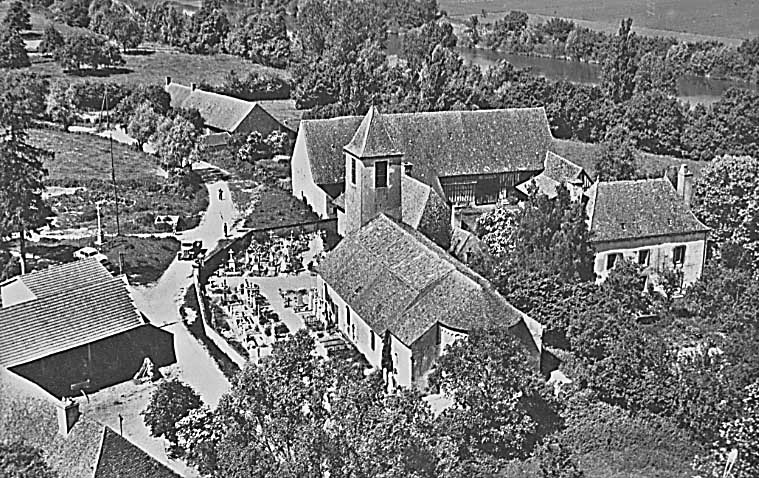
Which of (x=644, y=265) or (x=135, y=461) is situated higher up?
(x=135, y=461)

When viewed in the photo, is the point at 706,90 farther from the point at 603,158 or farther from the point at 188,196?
the point at 188,196

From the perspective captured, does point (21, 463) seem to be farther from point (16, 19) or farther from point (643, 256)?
point (16, 19)

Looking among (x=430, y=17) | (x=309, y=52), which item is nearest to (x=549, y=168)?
(x=309, y=52)

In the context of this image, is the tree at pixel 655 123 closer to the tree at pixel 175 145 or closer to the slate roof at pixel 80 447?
the tree at pixel 175 145

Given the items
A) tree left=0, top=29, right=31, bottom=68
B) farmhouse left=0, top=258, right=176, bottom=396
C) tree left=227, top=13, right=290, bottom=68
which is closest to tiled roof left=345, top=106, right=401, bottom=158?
farmhouse left=0, top=258, right=176, bottom=396

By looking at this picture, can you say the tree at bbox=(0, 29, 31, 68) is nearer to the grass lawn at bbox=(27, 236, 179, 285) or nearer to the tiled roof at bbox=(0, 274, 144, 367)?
the grass lawn at bbox=(27, 236, 179, 285)

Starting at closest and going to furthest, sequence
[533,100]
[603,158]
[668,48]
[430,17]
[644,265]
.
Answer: [644,265] → [603,158] → [533,100] → [668,48] → [430,17]
